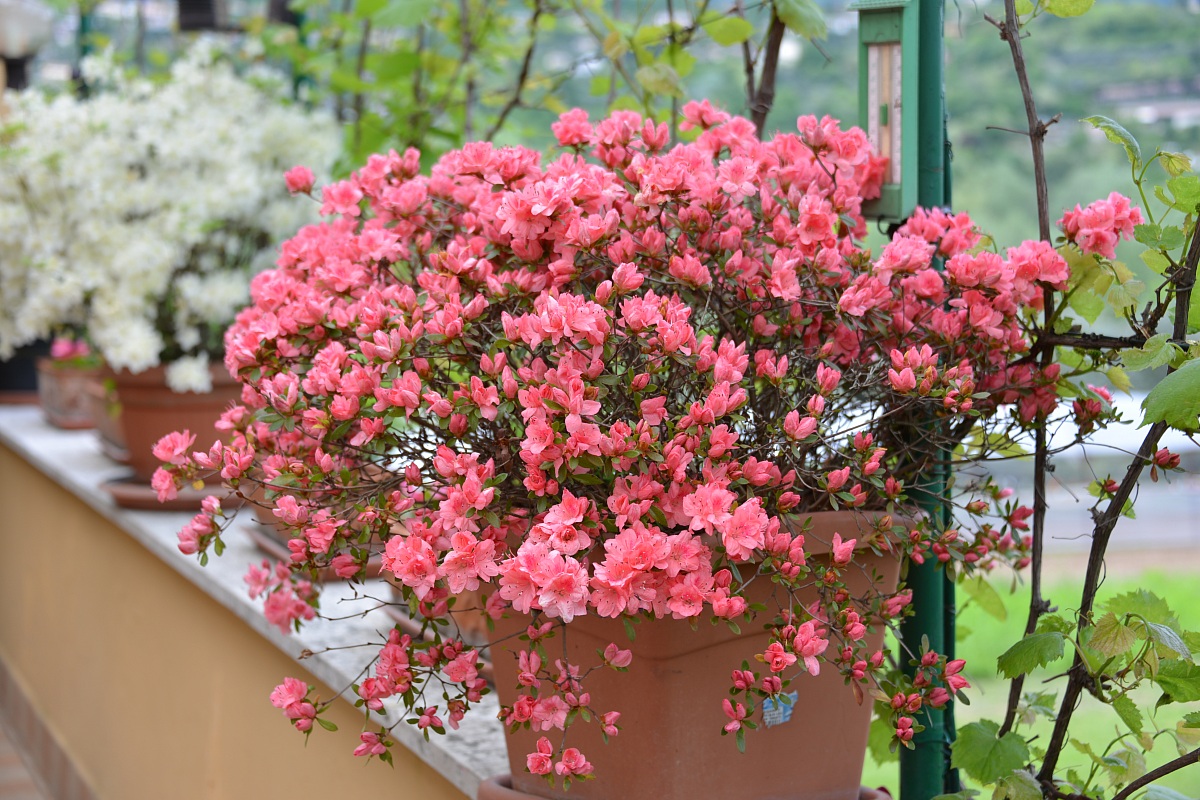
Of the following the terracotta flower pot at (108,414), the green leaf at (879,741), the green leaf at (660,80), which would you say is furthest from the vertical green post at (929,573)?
the terracotta flower pot at (108,414)

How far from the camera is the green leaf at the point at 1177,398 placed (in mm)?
733

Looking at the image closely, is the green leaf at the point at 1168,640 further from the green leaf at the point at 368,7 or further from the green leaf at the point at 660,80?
the green leaf at the point at 368,7

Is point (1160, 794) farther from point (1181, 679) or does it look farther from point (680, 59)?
point (680, 59)

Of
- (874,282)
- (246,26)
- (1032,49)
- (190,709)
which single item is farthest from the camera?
(1032,49)

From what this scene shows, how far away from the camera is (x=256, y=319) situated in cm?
102

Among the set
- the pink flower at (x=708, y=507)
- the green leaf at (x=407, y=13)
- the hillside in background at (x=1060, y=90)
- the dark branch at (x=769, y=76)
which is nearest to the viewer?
the pink flower at (x=708, y=507)

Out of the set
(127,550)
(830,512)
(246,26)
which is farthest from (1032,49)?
(830,512)

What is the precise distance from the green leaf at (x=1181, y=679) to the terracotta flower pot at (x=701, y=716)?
20 cm

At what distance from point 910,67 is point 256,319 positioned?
1.96ft

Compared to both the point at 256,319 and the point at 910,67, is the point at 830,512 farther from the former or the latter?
the point at 256,319

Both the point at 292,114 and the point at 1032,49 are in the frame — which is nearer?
the point at 292,114

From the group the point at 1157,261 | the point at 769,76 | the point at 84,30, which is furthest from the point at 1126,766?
the point at 84,30

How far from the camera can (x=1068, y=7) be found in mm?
934

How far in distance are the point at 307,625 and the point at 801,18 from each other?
3.03 ft
